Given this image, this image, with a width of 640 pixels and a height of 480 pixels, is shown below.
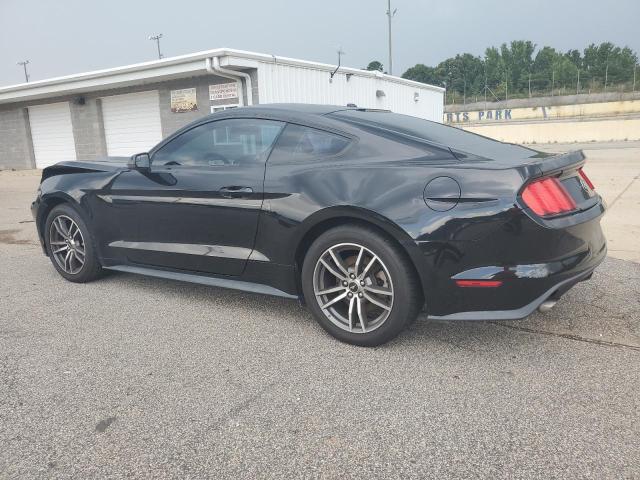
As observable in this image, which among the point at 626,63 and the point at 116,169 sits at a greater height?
the point at 626,63

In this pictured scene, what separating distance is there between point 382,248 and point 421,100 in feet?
70.2

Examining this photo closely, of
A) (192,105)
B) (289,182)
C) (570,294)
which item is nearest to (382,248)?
(289,182)

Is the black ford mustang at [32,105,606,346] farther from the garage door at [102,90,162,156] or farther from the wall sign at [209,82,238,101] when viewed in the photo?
the garage door at [102,90,162,156]

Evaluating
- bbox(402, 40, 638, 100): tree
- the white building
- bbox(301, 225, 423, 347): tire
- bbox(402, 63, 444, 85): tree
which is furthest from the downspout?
bbox(402, 63, 444, 85): tree

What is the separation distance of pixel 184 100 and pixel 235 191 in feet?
41.6

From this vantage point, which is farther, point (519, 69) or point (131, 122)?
point (519, 69)

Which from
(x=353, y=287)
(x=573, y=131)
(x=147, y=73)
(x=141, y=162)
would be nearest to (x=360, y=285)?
(x=353, y=287)

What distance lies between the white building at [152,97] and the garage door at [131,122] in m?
0.03

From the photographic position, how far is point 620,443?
226 centimetres

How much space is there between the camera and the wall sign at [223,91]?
14038 millimetres

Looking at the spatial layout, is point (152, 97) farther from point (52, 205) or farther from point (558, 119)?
point (558, 119)

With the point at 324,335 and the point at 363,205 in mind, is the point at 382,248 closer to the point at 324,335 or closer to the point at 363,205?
the point at 363,205

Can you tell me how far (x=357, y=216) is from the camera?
3.15 meters

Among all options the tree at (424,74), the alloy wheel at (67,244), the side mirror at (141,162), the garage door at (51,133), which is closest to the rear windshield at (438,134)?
the side mirror at (141,162)
